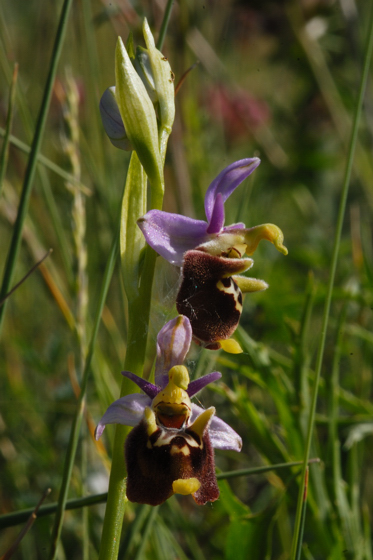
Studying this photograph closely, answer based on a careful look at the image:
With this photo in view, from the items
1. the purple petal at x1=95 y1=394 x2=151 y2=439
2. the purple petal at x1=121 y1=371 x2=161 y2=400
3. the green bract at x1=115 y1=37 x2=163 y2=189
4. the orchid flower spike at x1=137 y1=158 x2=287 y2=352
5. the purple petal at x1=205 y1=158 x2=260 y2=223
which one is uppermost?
the green bract at x1=115 y1=37 x2=163 y2=189

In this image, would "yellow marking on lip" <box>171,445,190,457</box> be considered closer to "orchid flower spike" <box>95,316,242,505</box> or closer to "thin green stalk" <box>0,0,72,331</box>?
"orchid flower spike" <box>95,316,242,505</box>

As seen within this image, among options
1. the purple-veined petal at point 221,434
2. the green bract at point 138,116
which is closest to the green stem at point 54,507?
the purple-veined petal at point 221,434

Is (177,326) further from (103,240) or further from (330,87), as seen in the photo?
(330,87)

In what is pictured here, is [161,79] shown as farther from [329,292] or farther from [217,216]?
[329,292]

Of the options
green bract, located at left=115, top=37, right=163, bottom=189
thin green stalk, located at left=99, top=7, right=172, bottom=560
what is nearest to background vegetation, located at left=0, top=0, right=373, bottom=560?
thin green stalk, located at left=99, top=7, right=172, bottom=560

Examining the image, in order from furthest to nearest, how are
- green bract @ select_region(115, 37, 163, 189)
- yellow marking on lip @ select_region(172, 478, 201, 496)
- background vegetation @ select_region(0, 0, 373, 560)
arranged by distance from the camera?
background vegetation @ select_region(0, 0, 373, 560)
green bract @ select_region(115, 37, 163, 189)
yellow marking on lip @ select_region(172, 478, 201, 496)

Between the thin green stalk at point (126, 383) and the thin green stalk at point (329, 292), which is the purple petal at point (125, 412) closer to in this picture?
the thin green stalk at point (126, 383)
